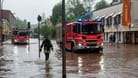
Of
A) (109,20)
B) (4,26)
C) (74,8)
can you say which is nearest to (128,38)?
(109,20)

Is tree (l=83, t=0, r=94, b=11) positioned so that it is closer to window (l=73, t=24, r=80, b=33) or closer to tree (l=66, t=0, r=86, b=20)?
tree (l=66, t=0, r=86, b=20)

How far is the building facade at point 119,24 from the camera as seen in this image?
74.7 m

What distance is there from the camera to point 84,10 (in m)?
168

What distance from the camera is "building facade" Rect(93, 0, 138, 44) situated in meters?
74.7

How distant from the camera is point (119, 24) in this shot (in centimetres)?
8294

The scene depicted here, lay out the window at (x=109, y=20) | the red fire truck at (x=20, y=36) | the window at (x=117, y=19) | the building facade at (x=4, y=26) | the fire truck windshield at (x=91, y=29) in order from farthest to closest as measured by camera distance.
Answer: the building facade at (x=4, y=26) < the window at (x=109, y=20) < the window at (x=117, y=19) < the red fire truck at (x=20, y=36) < the fire truck windshield at (x=91, y=29)

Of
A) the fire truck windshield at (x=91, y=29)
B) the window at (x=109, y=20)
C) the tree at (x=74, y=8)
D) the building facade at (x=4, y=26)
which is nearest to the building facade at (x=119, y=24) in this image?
the window at (x=109, y=20)

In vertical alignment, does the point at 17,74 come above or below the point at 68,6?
below

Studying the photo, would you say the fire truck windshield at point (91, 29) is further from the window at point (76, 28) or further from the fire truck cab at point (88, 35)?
the window at point (76, 28)

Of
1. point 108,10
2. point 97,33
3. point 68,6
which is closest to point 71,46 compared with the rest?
point 97,33

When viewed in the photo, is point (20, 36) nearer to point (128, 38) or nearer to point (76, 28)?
point (128, 38)

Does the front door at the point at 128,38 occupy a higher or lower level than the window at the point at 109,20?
lower

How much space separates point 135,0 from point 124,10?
386 centimetres

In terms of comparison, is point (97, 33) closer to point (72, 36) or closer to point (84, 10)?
point (72, 36)
